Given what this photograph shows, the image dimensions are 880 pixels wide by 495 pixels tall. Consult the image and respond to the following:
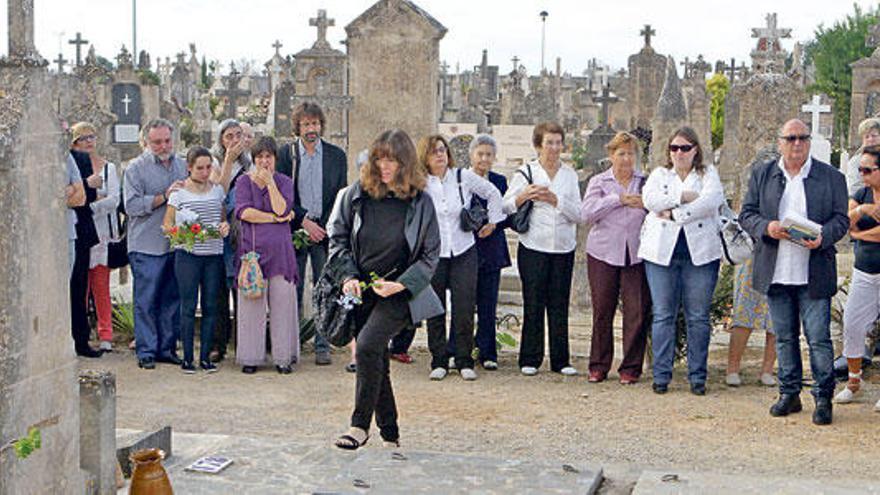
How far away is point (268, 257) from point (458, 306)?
1.35 meters

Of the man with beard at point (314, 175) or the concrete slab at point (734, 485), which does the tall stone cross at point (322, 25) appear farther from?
the concrete slab at point (734, 485)

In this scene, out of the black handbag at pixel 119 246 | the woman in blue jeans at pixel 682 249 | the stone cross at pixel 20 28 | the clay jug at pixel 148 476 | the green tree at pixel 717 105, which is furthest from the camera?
the green tree at pixel 717 105

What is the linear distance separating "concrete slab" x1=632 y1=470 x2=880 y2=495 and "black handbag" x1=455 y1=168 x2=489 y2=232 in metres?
3.11

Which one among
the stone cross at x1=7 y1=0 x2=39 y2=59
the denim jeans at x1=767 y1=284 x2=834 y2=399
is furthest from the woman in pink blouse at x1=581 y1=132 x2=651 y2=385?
the stone cross at x1=7 y1=0 x2=39 y2=59

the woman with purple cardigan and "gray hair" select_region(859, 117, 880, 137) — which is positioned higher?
"gray hair" select_region(859, 117, 880, 137)

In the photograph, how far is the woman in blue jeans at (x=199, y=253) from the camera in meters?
8.76

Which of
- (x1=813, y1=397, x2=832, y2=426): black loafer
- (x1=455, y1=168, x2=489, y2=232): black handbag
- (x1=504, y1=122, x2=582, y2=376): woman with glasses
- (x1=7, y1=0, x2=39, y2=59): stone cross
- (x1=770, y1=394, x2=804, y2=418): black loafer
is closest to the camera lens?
(x1=7, y1=0, x2=39, y2=59): stone cross

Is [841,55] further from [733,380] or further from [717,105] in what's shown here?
[733,380]

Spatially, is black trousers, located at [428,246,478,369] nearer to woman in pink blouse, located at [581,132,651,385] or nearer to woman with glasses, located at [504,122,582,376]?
woman with glasses, located at [504,122,582,376]

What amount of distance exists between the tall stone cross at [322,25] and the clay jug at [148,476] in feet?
81.1

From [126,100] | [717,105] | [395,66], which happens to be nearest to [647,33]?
[717,105]

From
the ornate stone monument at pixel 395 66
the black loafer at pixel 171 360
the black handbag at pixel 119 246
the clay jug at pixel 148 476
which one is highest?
the ornate stone monument at pixel 395 66

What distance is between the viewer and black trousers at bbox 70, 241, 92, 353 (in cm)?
917

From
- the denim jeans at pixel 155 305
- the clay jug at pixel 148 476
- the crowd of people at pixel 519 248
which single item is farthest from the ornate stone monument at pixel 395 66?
the clay jug at pixel 148 476
